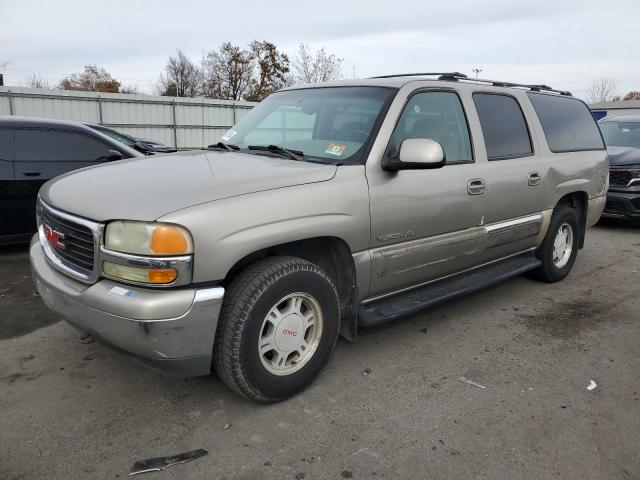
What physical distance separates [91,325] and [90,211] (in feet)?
1.83

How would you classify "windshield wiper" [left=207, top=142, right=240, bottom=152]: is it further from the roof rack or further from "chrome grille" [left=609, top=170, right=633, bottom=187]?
"chrome grille" [left=609, top=170, right=633, bottom=187]

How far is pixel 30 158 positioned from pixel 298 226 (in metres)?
4.29

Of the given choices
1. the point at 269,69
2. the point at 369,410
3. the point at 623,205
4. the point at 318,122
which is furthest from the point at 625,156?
the point at 269,69

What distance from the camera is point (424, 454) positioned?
8.15 ft

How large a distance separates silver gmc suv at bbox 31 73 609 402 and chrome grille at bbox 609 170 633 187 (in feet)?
14.0

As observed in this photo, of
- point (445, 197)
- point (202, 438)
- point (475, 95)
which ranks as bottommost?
point (202, 438)

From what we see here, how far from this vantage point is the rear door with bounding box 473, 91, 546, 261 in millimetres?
4020

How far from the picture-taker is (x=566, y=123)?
16.8ft

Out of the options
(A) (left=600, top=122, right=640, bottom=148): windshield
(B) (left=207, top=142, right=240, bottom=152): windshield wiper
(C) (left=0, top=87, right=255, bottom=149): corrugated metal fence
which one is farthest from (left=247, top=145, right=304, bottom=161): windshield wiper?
(C) (left=0, top=87, right=255, bottom=149): corrugated metal fence

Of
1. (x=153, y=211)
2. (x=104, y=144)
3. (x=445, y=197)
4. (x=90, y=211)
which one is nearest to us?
(x=153, y=211)

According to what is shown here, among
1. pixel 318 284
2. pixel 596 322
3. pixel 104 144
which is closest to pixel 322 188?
pixel 318 284

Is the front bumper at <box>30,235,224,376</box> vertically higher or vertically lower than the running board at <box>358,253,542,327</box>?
higher

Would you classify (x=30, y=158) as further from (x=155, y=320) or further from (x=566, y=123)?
(x=566, y=123)

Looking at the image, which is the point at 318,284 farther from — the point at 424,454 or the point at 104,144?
the point at 104,144
